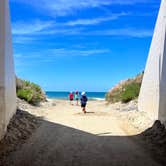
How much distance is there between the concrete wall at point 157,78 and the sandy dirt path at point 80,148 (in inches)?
72.2

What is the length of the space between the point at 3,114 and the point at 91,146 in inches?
129

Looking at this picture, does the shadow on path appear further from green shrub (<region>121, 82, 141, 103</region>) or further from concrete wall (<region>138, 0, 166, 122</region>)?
green shrub (<region>121, 82, 141, 103</region>)

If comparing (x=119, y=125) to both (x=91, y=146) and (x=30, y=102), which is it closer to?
(x=91, y=146)

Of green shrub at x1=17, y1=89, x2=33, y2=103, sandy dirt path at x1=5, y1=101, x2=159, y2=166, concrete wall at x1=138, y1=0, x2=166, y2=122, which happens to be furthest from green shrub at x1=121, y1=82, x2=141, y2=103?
sandy dirt path at x1=5, y1=101, x2=159, y2=166

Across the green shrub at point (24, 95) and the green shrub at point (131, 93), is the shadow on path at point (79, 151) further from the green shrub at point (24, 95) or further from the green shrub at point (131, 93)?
the green shrub at point (131, 93)

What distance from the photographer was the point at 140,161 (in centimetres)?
1025

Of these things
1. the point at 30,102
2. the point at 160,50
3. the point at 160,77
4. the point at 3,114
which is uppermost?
the point at 160,50

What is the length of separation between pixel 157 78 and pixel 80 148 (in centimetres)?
613

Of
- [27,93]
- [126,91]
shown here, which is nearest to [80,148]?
[27,93]

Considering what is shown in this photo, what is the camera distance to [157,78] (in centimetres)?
1633

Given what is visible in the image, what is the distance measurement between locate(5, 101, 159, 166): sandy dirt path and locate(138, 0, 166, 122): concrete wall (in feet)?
6.02

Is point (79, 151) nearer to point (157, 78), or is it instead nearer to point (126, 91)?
point (157, 78)

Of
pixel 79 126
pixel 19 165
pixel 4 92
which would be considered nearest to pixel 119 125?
pixel 79 126

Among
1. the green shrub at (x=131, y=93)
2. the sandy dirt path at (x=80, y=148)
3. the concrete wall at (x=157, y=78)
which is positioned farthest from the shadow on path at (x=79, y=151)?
the green shrub at (x=131, y=93)
